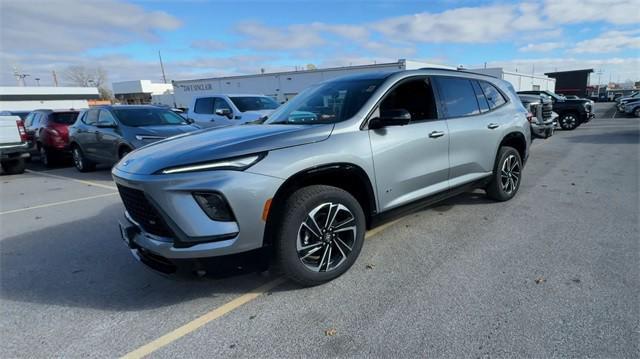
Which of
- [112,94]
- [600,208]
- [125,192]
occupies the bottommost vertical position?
[600,208]

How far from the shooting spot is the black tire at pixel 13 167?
31.8 ft

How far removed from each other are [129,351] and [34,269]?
2.07m

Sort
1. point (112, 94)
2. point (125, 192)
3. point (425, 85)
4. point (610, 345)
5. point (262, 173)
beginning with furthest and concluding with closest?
point (112, 94)
point (425, 85)
point (125, 192)
point (262, 173)
point (610, 345)

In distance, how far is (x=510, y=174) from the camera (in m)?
5.16

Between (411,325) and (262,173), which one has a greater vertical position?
(262,173)

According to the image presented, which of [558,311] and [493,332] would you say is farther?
[558,311]

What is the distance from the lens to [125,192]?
9.21 ft

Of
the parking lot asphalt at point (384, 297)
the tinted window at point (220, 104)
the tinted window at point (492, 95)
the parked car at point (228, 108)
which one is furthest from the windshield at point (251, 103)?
the tinted window at point (492, 95)

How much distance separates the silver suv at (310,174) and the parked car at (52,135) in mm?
9575

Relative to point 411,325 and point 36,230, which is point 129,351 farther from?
point 36,230

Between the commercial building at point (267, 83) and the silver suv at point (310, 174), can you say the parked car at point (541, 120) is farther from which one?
the commercial building at point (267, 83)

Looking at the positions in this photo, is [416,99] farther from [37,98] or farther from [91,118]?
[37,98]

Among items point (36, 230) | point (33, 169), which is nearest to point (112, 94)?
point (33, 169)

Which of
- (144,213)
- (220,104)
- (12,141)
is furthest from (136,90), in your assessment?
(144,213)
